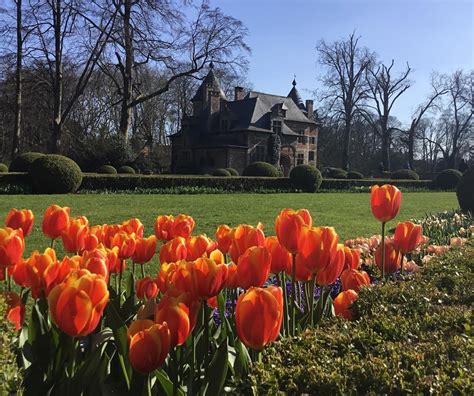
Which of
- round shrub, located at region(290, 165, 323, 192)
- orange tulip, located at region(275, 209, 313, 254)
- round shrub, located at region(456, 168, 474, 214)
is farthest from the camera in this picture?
round shrub, located at region(290, 165, 323, 192)

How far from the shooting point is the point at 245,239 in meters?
2.00

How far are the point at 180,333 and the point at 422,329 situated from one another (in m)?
0.84

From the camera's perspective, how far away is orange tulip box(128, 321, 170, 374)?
1.33 meters

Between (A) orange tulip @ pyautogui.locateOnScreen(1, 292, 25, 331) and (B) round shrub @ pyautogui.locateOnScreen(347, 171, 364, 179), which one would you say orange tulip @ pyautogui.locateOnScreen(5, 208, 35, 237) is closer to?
(A) orange tulip @ pyautogui.locateOnScreen(1, 292, 25, 331)

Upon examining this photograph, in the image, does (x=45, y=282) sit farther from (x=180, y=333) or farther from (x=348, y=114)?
(x=348, y=114)

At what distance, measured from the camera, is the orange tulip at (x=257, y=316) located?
136 cm

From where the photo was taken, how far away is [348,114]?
45.8m

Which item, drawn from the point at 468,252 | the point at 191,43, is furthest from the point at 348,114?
the point at 468,252

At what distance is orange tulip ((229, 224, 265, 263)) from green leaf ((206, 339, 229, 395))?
1.64 feet

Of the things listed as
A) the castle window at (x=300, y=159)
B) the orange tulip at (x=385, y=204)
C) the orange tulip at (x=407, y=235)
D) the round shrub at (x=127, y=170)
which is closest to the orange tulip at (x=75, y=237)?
the orange tulip at (x=385, y=204)

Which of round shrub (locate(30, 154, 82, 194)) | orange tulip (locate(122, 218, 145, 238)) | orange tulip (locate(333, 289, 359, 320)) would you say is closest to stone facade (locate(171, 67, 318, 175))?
round shrub (locate(30, 154, 82, 194))

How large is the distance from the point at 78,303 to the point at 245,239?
2.59 ft

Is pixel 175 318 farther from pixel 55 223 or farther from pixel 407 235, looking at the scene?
pixel 407 235

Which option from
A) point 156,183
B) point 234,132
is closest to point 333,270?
point 156,183
